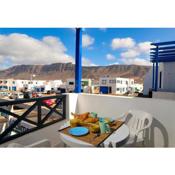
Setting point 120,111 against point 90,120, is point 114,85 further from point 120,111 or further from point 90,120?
point 90,120

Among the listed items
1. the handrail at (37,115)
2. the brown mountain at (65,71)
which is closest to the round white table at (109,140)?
the handrail at (37,115)

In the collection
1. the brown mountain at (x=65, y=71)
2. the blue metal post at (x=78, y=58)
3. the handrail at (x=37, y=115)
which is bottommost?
the handrail at (x=37, y=115)

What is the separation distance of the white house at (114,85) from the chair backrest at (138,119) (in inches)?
908

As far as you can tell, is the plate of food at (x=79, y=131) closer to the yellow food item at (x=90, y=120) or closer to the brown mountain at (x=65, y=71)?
the yellow food item at (x=90, y=120)

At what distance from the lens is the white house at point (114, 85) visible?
25.1 meters

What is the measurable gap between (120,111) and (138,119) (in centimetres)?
44

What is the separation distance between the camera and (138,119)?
6.28 ft

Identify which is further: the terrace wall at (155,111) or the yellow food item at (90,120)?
the terrace wall at (155,111)
